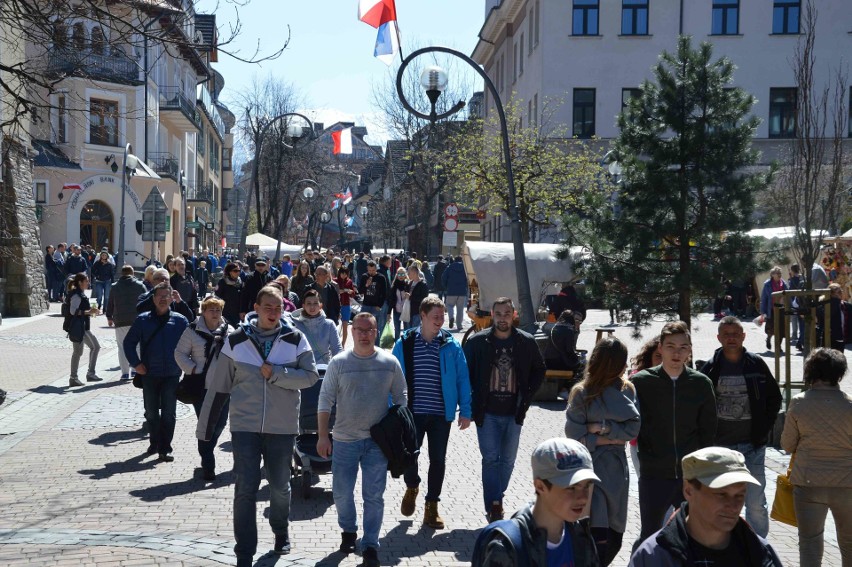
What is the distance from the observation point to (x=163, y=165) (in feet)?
164

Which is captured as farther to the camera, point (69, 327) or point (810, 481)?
point (69, 327)

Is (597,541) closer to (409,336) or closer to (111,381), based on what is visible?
(409,336)

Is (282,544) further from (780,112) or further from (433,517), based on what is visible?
(780,112)

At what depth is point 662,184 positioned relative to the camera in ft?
43.3

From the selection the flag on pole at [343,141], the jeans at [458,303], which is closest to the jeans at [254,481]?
the jeans at [458,303]

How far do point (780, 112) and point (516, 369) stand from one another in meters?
38.4

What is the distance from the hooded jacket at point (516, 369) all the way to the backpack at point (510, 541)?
4796 mm

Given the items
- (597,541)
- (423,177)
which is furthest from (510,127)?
(597,541)

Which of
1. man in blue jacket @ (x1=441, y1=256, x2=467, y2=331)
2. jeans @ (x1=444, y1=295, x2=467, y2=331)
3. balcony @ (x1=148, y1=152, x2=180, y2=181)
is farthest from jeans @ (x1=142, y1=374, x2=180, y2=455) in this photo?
balcony @ (x1=148, y1=152, x2=180, y2=181)

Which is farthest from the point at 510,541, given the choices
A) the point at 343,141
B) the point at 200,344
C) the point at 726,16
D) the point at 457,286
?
the point at 343,141

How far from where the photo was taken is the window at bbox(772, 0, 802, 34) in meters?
43.6

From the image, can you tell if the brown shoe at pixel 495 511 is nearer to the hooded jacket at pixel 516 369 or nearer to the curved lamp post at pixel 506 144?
the hooded jacket at pixel 516 369

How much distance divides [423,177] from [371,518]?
48.1 m

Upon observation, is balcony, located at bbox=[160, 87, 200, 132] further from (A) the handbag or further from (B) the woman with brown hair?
(A) the handbag
